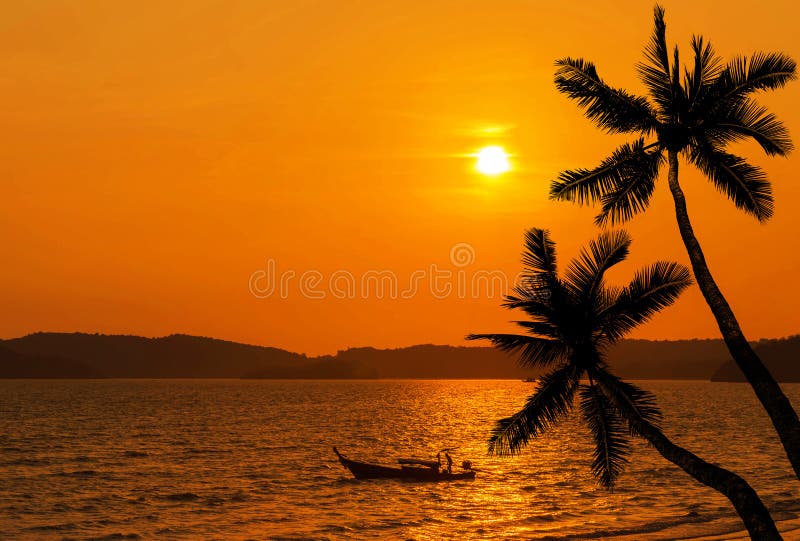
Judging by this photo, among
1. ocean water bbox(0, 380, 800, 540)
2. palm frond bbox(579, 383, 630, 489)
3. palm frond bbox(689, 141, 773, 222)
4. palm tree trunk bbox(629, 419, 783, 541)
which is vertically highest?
palm frond bbox(689, 141, 773, 222)

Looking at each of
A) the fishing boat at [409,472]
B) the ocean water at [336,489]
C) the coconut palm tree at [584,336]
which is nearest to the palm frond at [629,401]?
the coconut palm tree at [584,336]

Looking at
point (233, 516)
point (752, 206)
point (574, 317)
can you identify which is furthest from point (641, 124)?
point (233, 516)

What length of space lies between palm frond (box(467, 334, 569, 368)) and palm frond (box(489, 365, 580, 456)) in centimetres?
51

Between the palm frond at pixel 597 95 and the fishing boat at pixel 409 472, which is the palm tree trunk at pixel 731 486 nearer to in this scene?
the palm frond at pixel 597 95

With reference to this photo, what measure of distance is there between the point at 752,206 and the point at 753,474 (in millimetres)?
45343

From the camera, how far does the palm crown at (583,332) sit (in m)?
25.4

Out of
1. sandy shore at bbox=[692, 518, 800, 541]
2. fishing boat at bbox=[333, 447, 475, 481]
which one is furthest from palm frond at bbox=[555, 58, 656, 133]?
fishing boat at bbox=[333, 447, 475, 481]

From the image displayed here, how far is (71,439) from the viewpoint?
105 metres

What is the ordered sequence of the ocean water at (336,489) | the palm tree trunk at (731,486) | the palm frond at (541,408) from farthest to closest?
the ocean water at (336,489)
the palm frond at (541,408)
the palm tree trunk at (731,486)

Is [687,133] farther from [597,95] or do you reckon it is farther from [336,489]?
[336,489]

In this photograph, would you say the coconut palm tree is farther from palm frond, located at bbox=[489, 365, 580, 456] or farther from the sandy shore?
the sandy shore

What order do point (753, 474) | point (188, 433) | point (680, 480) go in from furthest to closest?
point (188, 433), point (753, 474), point (680, 480)

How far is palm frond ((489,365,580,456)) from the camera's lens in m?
25.5

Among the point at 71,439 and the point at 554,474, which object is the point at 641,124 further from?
the point at 71,439
